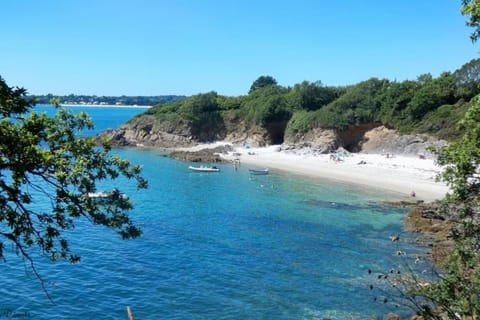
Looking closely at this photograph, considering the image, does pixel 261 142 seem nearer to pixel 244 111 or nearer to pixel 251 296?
pixel 244 111

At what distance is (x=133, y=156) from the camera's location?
7631cm

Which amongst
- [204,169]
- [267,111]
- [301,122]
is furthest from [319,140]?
[204,169]

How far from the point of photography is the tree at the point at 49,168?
8.20m

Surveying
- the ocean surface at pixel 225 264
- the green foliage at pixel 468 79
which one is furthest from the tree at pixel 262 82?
the ocean surface at pixel 225 264

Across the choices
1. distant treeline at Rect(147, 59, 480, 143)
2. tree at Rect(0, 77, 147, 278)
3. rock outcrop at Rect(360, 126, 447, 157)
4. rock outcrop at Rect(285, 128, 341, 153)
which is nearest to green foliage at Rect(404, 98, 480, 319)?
tree at Rect(0, 77, 147, 278)

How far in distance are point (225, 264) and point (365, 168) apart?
38457 millimetres

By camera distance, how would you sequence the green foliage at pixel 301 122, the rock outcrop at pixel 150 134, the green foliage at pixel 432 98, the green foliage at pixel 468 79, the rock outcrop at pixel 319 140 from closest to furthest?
1. the green foliage at pixel 468 79
2. the green foliage at pixel 432 98
3. the rock outcrop at pixel 319 140
4. the green foliage at pixel 301 122
5. the rock outcrop at pixel 150 134

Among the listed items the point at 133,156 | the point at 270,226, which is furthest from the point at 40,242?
the point at 133,156

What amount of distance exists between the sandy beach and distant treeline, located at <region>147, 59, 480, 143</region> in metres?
5.72

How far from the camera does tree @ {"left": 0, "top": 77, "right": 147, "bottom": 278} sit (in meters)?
8.20

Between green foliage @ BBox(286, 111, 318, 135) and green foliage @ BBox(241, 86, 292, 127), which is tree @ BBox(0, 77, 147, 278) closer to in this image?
green foliage @ BBox(286, 111, 318, 135)

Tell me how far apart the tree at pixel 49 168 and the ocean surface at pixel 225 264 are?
3.21 metres

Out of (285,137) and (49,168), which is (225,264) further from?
(285,137)

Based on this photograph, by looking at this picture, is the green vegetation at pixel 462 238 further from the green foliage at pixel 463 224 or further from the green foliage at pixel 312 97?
the green foliage at pixel 312 97
